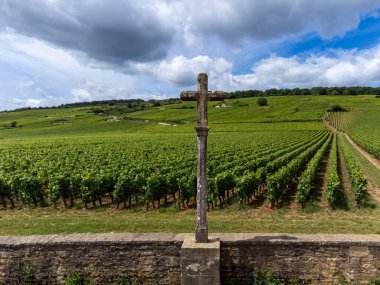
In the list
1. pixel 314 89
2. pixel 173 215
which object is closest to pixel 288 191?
pixel 173 215

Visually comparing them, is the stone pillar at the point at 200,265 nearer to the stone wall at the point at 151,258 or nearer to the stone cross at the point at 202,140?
the stone cross at the point at 202,140

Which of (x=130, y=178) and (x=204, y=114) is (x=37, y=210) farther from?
(x=204, y=114)

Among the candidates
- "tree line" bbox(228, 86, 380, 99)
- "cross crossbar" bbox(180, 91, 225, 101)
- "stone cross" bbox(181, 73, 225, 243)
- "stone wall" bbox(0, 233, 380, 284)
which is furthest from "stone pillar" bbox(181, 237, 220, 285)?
"tree line" bbox(228, 86, 380, 99)

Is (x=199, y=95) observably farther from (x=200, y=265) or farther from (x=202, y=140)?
(x=200, y=265)

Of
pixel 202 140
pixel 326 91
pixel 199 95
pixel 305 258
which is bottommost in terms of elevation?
pixel 305 258

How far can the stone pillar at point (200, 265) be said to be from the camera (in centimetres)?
673

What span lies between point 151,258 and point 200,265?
1.25 meters

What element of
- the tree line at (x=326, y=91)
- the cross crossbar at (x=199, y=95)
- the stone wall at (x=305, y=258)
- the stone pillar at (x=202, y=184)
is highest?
the tree line at (x=326, y=91)

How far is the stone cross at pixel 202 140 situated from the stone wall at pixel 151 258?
561 millimetres

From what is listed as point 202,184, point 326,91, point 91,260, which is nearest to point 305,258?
point 202,184

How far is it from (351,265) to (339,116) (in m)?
116

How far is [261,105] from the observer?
14288 cm

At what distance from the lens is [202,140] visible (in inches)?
280

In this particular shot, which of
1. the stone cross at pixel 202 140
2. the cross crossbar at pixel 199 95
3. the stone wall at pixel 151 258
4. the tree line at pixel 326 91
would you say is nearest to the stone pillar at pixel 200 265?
the stone cross at pixel 202 140
